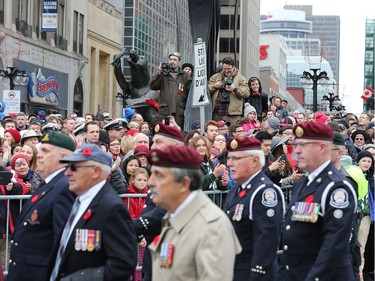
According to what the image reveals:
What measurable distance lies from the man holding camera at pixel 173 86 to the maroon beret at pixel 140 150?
428cm

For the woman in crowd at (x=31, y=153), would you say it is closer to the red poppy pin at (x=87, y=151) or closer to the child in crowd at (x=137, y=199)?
the child in crowd at (x=137, y=199)

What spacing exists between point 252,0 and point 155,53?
169 feet

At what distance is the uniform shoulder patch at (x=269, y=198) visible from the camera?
26.0 ft

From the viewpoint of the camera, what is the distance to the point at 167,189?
5418 mm

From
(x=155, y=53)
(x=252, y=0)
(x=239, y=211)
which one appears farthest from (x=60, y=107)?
(x=252, y=0)

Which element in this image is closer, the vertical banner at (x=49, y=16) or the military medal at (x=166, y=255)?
the military medal at (x=166, y=255)

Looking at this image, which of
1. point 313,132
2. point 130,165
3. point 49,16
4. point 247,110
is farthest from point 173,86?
point 49,16

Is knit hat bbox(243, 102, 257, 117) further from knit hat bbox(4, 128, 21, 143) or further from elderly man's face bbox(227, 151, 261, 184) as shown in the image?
elderly man's face bbox(227, 151, 261, 184)

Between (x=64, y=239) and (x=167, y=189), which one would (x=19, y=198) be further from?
(x=167, y=189)

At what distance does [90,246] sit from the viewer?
647 cm

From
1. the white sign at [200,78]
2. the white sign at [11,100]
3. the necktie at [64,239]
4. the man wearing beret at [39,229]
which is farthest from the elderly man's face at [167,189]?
the white sign at [11,100]

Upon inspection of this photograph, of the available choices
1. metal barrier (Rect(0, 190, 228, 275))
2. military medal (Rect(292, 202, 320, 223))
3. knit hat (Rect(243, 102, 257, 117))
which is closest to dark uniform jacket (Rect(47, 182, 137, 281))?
military medal (Rect(292, 202, 320, 223))

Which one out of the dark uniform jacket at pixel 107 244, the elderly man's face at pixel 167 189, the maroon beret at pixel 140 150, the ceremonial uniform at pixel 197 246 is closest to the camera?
the ceremonial uniform at pixel 197 246

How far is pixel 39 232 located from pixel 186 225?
2096 mm
